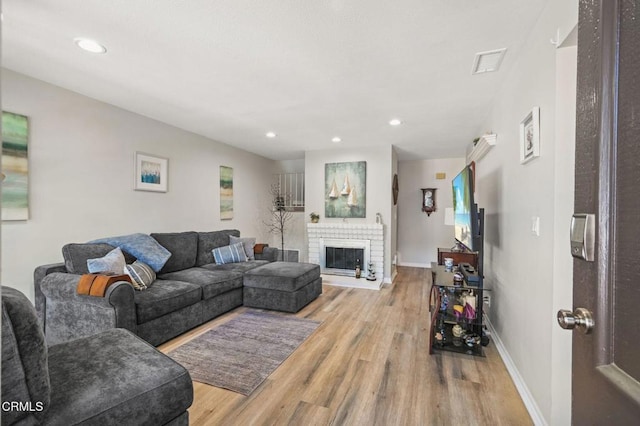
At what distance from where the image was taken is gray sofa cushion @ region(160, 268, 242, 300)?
3090 millimetres

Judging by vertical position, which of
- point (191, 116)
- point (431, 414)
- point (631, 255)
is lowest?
point (431, 414)

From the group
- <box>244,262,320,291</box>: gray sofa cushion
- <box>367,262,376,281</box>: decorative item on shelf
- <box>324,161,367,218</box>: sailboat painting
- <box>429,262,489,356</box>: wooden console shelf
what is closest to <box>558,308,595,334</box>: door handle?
<box>429,262,489,356</box>: wooden console shelf

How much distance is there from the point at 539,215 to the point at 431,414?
133 cm

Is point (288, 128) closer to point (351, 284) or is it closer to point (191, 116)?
point (191, 116)

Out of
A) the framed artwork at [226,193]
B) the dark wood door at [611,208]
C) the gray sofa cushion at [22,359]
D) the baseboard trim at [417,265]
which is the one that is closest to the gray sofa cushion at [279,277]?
the framed artwork at [226,193]

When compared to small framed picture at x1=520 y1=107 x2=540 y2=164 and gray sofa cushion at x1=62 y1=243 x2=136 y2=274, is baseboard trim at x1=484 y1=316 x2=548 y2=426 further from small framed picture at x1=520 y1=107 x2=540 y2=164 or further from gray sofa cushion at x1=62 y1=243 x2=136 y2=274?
gray sofa cushion at x1=62 y1=243 x2=136 y2=274

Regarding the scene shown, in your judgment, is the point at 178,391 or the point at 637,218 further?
the point at 178,391

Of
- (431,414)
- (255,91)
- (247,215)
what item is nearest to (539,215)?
(431,414)

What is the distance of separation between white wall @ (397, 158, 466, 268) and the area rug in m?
3.78

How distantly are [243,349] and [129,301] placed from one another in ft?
3.22

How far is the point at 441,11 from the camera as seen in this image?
67.2 inches

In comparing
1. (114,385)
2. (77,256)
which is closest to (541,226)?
(114,385)

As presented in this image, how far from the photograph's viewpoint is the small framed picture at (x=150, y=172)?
348cm

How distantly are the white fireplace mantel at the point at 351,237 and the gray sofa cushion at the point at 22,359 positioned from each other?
153 inches
